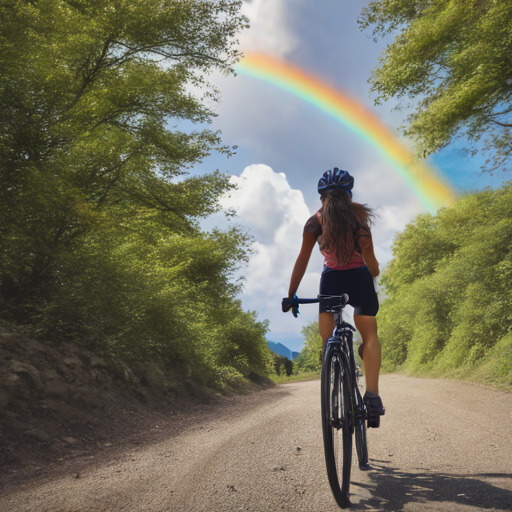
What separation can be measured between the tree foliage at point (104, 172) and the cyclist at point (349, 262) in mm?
5775

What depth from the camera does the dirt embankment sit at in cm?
507

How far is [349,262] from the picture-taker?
3.34 metres

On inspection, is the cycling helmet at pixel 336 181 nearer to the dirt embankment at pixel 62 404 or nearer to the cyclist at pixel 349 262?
the cyclist at pixel 349 262

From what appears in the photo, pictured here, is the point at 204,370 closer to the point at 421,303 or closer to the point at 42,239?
the point at 42,239

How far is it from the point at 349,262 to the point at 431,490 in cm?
177

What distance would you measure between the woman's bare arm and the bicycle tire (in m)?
0.63

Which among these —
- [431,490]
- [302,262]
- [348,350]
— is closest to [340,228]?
[302,262]

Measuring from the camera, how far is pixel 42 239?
791cm

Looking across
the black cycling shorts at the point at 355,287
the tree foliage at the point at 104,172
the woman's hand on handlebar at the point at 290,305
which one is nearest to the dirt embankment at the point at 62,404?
the tree foliage at the point at 104,172

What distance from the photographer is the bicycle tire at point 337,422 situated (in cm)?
275

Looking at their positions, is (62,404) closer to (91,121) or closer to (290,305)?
(290,305)

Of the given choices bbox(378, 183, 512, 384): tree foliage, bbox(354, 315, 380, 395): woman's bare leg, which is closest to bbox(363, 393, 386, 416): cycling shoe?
bbox(354, 315, 380, 395): woman's bare leg

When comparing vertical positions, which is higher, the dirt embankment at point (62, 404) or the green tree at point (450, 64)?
the green tree at point (450, 64)

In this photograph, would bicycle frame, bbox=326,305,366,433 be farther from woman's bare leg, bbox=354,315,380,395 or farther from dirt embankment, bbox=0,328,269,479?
dirt embankment, bbox=0,328,269,479
